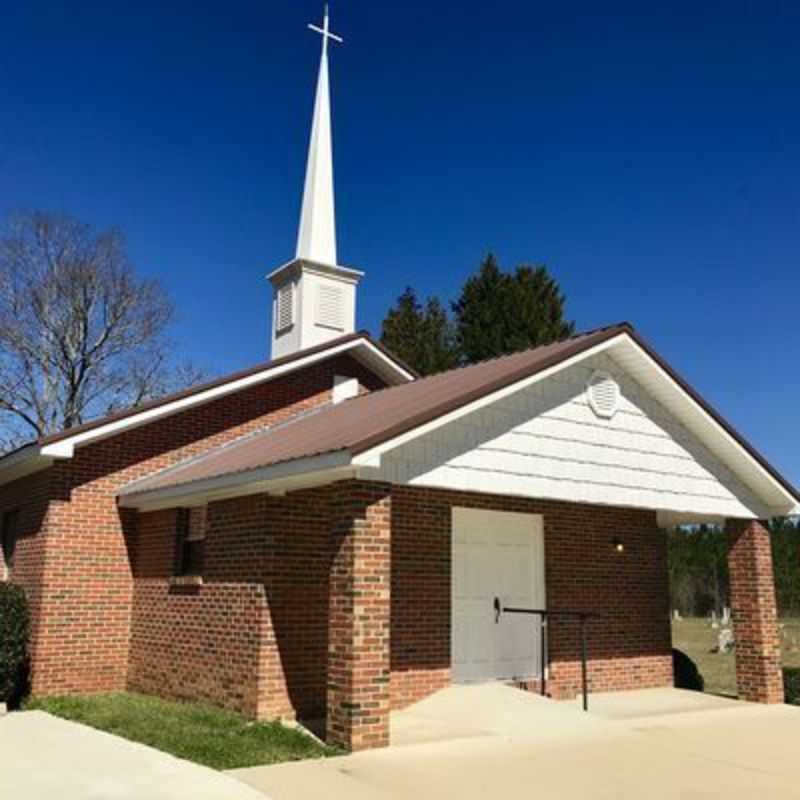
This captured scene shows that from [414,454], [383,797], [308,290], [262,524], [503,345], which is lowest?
[383,797]

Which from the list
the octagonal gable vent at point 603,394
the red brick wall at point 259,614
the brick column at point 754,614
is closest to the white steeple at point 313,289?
the red brick wall at point 259,614

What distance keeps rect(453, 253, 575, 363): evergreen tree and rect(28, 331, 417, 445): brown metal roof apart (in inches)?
726

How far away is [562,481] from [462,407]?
205 cm

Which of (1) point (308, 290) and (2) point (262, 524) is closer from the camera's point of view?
(2) point (262, 524)

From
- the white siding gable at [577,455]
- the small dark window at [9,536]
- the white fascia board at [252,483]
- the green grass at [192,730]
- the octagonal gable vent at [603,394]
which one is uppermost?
the octagonal gable vent at [603,394]

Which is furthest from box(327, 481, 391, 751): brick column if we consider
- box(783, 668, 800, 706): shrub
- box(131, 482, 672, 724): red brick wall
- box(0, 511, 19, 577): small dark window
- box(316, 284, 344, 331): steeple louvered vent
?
box(316, 284, 344, 331): steeple louvered vent

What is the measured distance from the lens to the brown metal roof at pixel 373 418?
9.34 meters

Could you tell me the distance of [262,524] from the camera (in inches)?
417

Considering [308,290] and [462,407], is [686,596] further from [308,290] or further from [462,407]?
[462,407]

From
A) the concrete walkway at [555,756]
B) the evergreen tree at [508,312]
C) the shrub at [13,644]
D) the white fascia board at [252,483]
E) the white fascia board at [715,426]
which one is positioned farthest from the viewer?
the evergreen tree at [508,312]

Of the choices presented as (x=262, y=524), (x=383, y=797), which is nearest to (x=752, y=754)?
(x=383, y=797)

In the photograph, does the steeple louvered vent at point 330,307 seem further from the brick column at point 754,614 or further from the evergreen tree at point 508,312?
the evergreen tree at point 508,312

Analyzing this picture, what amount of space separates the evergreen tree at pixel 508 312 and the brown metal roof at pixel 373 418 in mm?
20866

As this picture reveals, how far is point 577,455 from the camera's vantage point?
11234mm
